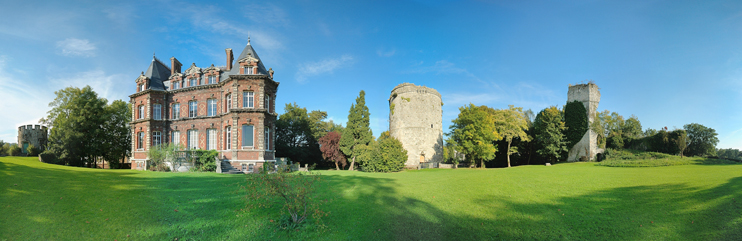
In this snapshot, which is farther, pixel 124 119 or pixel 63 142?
pixel 124 119

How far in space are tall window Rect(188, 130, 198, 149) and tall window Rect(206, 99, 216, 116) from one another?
2.51 m

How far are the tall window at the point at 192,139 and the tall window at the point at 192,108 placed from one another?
165 cm

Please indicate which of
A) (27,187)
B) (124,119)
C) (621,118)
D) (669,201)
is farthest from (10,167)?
(621,118)

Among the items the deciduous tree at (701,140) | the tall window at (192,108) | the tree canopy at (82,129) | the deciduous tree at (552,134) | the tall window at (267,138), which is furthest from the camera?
the deciduous tree at (552,134)

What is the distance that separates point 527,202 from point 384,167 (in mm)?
18776

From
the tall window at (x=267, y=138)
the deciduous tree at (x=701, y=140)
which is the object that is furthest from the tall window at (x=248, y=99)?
the deciduous tree at (x=701, y=140)

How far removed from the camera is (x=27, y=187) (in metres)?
8.17

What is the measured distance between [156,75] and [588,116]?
47.3 metres

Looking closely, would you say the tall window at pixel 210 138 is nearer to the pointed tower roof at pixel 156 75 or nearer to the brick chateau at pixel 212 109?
the brick chateau at pixel 212 109

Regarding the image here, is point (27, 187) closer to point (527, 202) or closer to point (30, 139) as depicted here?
point (527, 202)

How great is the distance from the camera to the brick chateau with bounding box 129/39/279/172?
24781 millimetres

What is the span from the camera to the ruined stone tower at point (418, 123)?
36.9 meters

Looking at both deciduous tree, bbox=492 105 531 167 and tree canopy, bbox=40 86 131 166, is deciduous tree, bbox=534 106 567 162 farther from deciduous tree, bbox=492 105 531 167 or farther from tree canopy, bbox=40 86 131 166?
tree canopy, bbox=40 86 131 166

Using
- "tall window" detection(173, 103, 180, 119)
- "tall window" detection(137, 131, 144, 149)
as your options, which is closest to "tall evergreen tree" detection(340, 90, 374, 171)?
"tall window" detection(173, 103, 180, 119)
